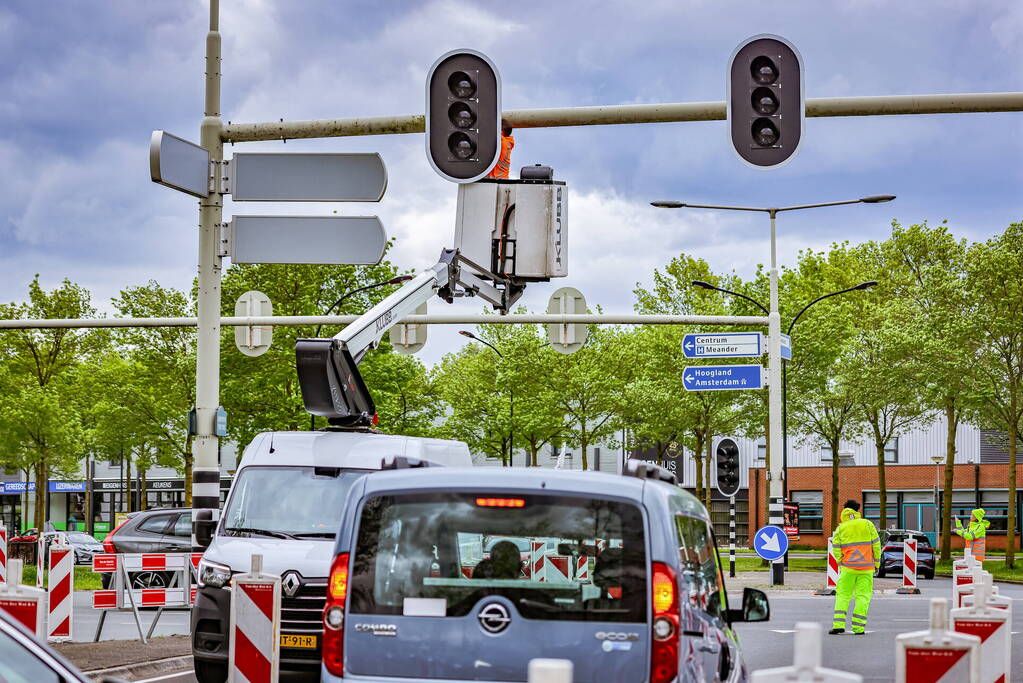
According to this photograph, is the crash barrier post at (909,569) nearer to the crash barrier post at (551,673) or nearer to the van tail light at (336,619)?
the van tail light at (336,619)

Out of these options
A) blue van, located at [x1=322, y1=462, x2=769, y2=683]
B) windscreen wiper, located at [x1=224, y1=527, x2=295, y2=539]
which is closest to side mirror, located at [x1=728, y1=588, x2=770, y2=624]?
blue van, located at [x1=322, y1=462, x2=769, y2=683]

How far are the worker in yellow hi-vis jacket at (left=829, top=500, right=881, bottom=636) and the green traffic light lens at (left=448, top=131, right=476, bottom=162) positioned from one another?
30.5 ft

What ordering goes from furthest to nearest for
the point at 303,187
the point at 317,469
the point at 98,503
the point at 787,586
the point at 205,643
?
the point at 98,503, the point at 787,586, the point at 303,187, the point at 317,469, the point at 205,643

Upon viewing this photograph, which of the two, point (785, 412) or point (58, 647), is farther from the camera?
point (785, 412)

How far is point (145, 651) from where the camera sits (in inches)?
591

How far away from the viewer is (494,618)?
646cm

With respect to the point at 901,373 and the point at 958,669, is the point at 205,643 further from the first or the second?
the point at 901,373

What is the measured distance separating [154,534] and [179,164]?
12016 millimetres

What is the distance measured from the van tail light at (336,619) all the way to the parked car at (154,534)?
1779 centimetres

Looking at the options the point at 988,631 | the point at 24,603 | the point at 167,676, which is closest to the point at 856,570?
the point at 167,676

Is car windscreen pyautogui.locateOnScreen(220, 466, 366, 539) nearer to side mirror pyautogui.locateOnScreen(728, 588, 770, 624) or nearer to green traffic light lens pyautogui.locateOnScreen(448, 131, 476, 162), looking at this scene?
green traffic light lens pyautogui.locateOnScreen(448, 131, 476, 162)

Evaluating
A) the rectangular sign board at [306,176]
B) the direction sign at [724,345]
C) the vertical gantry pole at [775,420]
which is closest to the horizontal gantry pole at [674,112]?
the rectangular sign board at [306,176]

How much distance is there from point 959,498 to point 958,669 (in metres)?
63.5

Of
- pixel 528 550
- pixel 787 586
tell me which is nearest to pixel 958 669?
pixel 528 550
